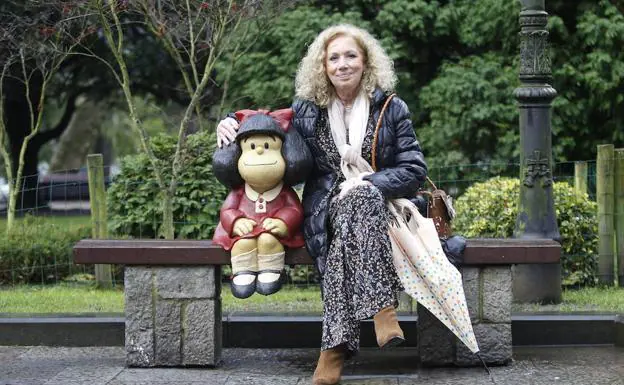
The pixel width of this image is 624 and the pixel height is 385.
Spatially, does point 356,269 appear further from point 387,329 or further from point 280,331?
point 280,331

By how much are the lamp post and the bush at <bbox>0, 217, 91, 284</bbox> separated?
4.09 metres

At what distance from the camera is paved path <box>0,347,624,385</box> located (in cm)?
616

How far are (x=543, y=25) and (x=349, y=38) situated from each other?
2.27 m

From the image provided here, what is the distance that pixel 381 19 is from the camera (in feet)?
44.2

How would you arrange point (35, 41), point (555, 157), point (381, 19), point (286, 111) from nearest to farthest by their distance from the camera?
point (286, 111) → point (35, 41) → point (555, 157) → point (381, 19)

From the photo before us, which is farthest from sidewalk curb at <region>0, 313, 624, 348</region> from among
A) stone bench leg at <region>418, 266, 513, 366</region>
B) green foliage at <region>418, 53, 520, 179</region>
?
green foliage at <region>418, 53, 520, 179</region>

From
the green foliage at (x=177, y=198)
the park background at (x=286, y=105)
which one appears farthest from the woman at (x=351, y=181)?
the green foliage at (x=177, y=198)

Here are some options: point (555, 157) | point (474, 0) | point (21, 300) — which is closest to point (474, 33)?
point (474, 0)

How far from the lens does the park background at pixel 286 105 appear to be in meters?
9.23

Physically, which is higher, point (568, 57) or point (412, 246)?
point (568, 57)

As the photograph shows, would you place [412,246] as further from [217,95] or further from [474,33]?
[217,95]

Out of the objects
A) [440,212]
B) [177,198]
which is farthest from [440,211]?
[177,198]

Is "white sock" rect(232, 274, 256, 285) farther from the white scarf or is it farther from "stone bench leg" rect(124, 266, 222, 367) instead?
the white scarf

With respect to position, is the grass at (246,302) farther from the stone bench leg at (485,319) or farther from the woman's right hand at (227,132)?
the woman's right hand at (227,132)
